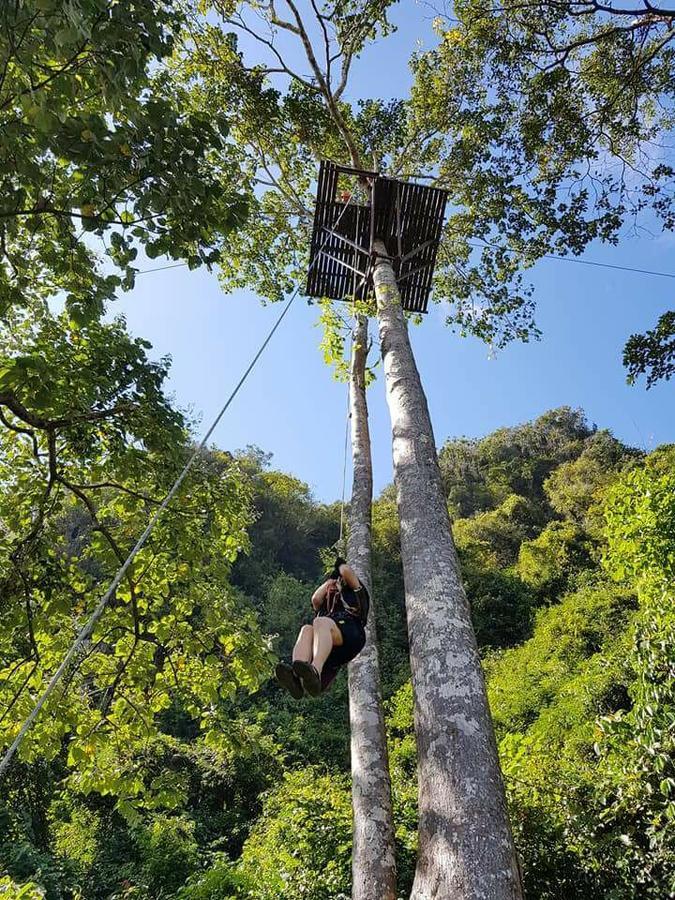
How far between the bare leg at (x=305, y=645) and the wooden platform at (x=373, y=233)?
13.9ft

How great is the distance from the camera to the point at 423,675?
2371 millimetres

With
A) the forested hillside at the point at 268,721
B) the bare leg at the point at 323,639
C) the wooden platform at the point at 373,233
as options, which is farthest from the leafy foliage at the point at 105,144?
the wooden platform at the point at 373,233

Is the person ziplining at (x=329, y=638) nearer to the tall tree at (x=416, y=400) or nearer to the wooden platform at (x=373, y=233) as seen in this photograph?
the tall tree at (x=416, y=400)

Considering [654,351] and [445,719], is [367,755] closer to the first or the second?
[445,719]

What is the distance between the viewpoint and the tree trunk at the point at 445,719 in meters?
1.74

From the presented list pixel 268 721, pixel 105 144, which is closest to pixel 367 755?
pixel 105 144

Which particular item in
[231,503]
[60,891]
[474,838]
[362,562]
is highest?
[231,503]

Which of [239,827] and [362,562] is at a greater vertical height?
[362,562]

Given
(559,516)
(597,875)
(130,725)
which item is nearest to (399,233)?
(130,725)

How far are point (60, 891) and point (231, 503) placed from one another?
7.57 meters

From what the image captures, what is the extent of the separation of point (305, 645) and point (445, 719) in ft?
4.19

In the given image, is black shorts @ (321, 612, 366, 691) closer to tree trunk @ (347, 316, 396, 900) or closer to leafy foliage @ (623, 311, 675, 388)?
tree trunk @ (347, 316, 396, 900)

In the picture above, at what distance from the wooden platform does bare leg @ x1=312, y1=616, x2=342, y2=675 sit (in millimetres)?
4232

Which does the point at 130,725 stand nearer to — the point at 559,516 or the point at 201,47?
the point at 201,47
